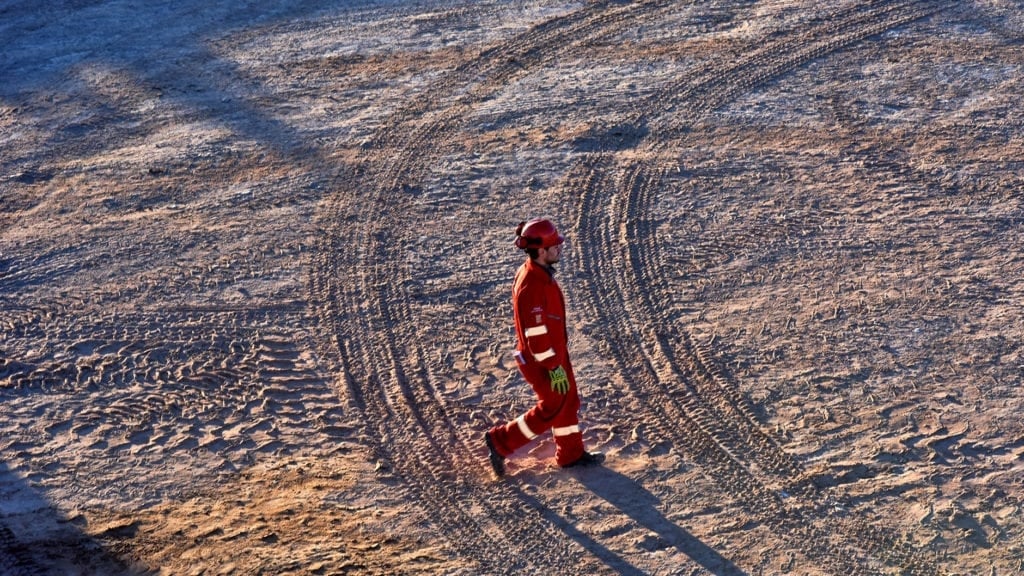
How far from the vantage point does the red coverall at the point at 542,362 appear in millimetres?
7375

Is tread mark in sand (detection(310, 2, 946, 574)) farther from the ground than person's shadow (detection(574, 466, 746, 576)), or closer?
farther from the ground

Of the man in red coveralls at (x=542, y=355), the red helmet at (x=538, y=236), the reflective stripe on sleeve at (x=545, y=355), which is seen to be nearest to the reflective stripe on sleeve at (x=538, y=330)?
the man in red coveralls at (x=542, y=355)

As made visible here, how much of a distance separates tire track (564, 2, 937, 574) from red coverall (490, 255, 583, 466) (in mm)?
848

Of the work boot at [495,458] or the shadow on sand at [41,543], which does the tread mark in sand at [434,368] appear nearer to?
the work boot at [495,458]

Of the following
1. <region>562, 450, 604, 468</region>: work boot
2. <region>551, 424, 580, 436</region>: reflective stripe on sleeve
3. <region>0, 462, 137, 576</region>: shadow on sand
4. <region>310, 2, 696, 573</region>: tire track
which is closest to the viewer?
<region>0, 462, 137, 576</region>: shadow on sand

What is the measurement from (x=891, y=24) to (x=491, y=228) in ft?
21.9

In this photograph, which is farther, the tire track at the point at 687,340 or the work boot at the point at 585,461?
the work boot at the point at 585,461

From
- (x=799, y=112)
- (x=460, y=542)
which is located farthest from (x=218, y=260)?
(x=799, y=112)

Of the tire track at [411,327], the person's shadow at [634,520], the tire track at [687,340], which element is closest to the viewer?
the person's shadow at [634,520]

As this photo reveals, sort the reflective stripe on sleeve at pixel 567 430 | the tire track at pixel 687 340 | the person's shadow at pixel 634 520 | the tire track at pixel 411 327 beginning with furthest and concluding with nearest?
the reflective stripe on sleeve at pixel 567 430 < the tire track at pixel 411 327 < the tire track at pixel 687 340 < the person's shadow at pixel 634 520

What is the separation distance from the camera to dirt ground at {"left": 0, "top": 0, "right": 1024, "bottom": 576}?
745 centimetres

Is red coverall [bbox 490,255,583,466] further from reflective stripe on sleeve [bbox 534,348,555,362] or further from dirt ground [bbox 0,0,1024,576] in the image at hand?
dirt ground [bbox 0,0,1024,576]

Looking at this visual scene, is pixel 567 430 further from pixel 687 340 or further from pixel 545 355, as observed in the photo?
pixel 687 340

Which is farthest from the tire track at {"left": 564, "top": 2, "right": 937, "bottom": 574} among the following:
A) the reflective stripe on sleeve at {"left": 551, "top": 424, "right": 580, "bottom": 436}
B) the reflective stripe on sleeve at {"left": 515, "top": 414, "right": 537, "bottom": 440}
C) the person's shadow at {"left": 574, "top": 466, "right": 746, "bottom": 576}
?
the reflective stripe on sleeve at {"left": 515, "top": 414, "right": 537, "bottom": 440}
